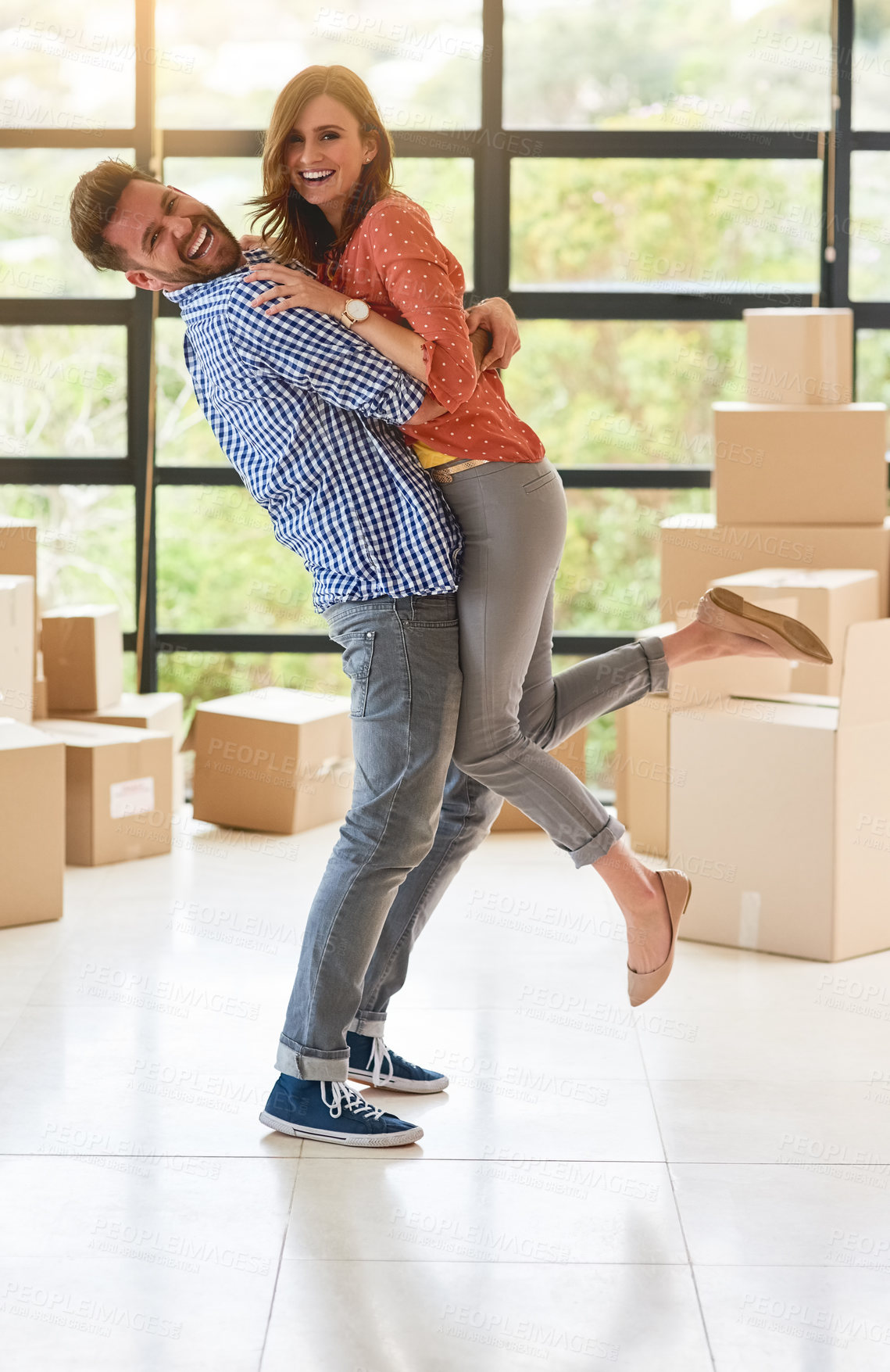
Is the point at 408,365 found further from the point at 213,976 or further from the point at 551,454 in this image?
the point at 551,454

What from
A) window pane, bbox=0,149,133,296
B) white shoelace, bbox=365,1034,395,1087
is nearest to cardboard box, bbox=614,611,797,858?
white shoelace, bbox=365,1034,395,1087

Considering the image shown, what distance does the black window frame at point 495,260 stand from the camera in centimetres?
402

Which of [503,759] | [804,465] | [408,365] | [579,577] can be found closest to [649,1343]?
[503,759]

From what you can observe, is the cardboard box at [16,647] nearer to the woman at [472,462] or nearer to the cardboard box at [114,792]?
the cardboard box at [114,792]

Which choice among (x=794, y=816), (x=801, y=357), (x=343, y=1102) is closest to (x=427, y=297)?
(x=343, y=1102)

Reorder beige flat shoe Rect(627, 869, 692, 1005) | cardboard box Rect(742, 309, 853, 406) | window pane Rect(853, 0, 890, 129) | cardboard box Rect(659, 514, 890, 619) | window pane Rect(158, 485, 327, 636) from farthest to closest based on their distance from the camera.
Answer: window pane Rect(158, 485, 327, 636) → window pane Rect(853, 0, 890, 129) → cardboard box Rect(742, 309, 853, 406) → cardboard box Rect(659, 514, 890, 619) → beige flat shoe Rect(627, 869, 692, 1005)

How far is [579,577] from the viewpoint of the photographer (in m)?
4.25

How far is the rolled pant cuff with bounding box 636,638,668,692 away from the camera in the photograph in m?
2.17

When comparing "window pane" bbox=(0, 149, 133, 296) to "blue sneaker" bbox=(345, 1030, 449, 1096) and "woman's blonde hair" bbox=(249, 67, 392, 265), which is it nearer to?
"woman's blonde hair" bbox=(249, 67, 392, 265)

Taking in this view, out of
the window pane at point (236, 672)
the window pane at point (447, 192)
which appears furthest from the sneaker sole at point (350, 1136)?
the window pane at point (447, 192)

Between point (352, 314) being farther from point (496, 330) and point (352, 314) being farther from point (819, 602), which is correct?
point (819, 602)

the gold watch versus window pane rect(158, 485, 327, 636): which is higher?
the gold watch

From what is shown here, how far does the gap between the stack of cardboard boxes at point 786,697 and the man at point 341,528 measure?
963mm

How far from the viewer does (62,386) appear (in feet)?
13.6
